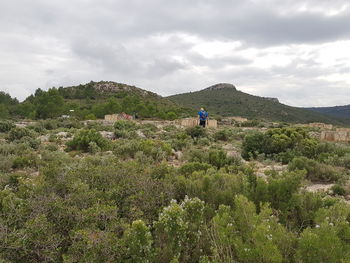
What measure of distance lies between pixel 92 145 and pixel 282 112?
68510 millimetres

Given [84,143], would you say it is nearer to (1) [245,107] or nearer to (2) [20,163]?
(2) [20,163]

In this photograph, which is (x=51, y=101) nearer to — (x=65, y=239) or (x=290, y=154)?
(x=290, y=154)

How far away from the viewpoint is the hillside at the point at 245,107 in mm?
68938

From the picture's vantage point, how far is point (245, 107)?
7431 cm

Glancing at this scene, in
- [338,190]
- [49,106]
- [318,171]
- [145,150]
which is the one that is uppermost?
[49,106]

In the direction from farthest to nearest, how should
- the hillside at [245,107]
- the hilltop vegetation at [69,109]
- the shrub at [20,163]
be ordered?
the hillside at [245,107] → the hilltop vegetation at [69,109] → the shrub at [20,163]

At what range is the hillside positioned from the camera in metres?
68.9

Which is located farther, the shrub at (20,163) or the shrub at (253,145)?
the shrub at (253,145)

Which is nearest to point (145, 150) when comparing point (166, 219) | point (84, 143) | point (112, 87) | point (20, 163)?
point (84, 143)

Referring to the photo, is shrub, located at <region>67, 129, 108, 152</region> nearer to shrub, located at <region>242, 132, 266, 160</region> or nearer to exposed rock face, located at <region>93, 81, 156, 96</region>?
shrub, located at <region>242, 132, 266, 160</region>

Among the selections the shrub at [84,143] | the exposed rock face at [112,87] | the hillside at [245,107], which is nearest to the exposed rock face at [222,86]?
the hillside at [245,107]

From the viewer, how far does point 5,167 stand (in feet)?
25.0

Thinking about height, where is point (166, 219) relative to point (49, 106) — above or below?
below

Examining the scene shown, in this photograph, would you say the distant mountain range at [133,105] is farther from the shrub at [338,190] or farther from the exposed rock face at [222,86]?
the shrub at [338,190]
